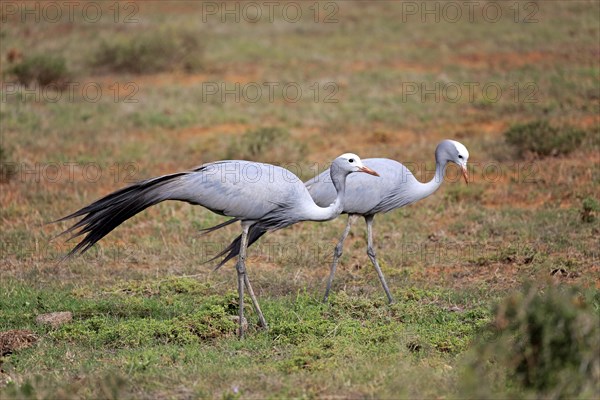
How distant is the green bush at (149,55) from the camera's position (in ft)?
59.4

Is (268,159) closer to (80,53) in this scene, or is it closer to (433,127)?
(433,127)

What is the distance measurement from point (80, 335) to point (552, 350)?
3416mm

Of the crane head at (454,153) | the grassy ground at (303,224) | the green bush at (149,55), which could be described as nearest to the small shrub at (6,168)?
the grassy ground at (303,224)

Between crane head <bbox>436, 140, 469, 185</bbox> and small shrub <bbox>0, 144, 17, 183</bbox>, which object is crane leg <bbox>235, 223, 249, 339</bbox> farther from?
small shrub <bbox>0, 144, 17, 183</bbox>

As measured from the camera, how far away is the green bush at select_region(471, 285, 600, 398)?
474 cm

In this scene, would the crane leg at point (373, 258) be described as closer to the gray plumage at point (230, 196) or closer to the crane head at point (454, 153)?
the crane head at point (454, 153)

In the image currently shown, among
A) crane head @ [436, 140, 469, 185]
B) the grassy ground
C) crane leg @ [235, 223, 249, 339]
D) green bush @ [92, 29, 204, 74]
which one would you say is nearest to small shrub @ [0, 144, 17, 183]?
the grassy ground

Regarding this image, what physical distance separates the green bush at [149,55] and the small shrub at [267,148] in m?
5.90

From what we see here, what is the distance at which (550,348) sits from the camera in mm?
4855

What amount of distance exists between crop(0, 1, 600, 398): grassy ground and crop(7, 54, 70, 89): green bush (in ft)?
1.64

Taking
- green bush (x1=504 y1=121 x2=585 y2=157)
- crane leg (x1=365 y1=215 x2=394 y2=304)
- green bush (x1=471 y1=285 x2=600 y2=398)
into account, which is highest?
green bush (x1=471 y1=285 x2=600 y2=398)

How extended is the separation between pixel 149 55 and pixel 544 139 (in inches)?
348

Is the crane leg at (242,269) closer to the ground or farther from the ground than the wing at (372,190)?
closer to the ground

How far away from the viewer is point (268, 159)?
1248 centimetres
